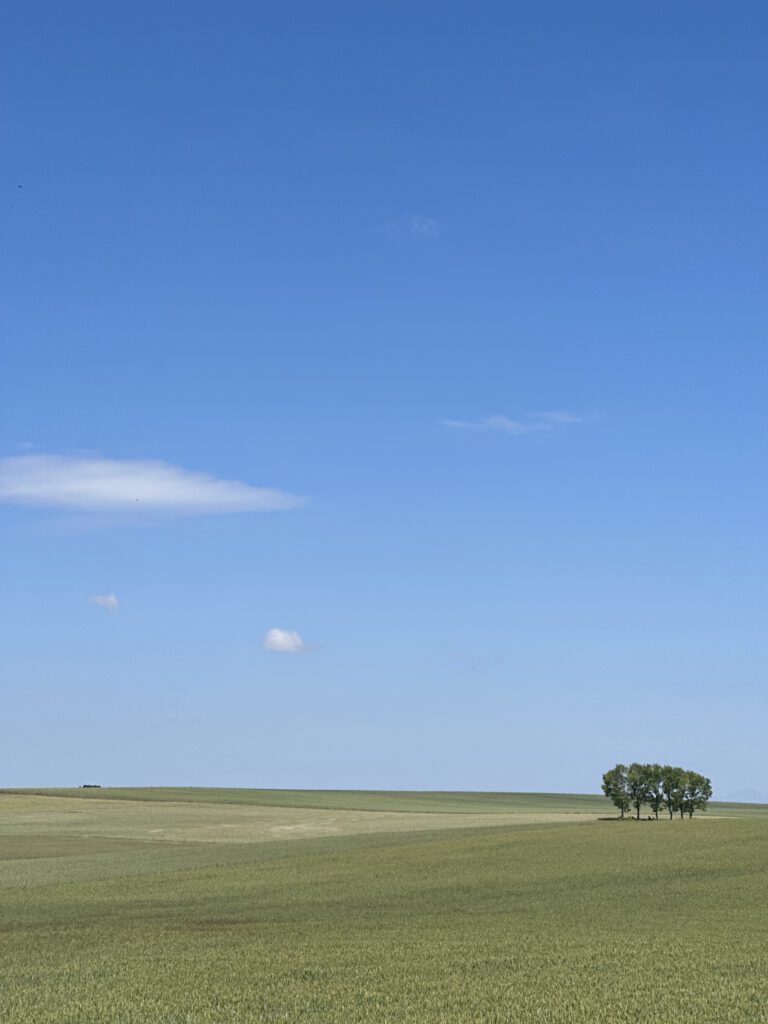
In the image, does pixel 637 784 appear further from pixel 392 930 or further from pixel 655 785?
pixel 392 930

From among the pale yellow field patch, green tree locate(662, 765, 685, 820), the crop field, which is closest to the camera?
the crop field

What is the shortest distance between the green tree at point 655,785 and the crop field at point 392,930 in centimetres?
5914

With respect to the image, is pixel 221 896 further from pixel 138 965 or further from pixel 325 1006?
pixel 325 1006

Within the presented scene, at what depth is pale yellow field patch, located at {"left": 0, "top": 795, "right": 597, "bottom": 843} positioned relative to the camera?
8371cm

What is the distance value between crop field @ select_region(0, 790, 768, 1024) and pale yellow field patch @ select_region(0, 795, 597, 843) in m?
10.9

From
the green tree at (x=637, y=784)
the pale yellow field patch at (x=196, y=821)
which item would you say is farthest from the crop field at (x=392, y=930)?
the green tree at (x=637, y=784)

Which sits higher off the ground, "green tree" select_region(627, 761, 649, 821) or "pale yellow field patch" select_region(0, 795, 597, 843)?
"green tree" select_region(627, 761, 649, 821)

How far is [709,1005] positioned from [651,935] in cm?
953

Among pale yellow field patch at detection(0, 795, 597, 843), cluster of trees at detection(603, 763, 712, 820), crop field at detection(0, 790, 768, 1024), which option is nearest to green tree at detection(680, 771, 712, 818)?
cluster of trees at detection(603, 763, 712, 820)

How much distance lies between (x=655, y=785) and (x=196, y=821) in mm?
59810

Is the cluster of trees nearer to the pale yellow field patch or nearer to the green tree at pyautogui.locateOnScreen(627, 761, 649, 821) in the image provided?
Result: the green tree at pyautogui.locateOnScreen(627, 761, 649, 821)

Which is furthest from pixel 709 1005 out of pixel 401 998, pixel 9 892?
pixel 9 892

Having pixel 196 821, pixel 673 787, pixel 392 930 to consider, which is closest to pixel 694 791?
pixel 673 787

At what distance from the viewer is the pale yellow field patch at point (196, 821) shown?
8371 centimetres
